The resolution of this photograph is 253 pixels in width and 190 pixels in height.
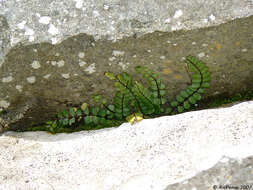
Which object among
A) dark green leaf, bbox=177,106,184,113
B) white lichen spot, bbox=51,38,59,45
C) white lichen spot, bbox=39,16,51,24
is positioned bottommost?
dark green leaf, bbox=177,106,184,113

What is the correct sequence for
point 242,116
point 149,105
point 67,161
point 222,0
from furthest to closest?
point 149,105 < point 222,0 < point 67,161 < point 242,116

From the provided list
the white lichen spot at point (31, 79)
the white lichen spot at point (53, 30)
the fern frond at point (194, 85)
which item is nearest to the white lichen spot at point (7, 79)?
the white lichen spot at point (31, 79)

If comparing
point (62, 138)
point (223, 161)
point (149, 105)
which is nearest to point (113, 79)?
point (149, 105)

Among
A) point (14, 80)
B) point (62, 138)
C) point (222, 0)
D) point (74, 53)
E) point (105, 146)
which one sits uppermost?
point (222, 0)

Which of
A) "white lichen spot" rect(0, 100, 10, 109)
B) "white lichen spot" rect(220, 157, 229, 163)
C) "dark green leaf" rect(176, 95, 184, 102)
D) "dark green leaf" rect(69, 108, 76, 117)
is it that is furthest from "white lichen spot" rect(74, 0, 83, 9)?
"white lichen spot" rect(220, 157, 229, 163)

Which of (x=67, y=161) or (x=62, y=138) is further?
Answer: (x=62, y=138)

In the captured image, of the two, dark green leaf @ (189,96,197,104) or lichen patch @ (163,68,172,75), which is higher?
lichen patch @ (163,68,172,75)

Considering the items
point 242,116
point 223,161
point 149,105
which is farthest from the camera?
point 149,105

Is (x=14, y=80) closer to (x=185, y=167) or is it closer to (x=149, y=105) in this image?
(x=149, y=105)

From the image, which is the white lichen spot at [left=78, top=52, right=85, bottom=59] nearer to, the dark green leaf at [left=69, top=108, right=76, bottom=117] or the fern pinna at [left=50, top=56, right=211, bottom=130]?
the fern pinna at [left=50, top=56, right=211, bottom=130]
